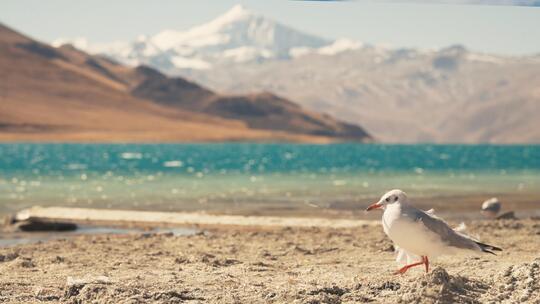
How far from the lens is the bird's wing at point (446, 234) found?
9.74m

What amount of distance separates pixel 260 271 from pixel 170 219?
454 inches

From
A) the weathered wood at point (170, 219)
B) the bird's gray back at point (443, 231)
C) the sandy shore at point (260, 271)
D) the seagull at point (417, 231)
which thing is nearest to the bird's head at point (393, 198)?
the seagull at point (417, 231)

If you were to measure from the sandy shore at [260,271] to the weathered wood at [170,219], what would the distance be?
100 inches

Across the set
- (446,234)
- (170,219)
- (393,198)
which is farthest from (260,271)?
(170,219)

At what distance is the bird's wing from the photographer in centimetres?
974

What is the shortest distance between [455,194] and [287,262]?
25.0 metres

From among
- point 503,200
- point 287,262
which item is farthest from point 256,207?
point 287,262

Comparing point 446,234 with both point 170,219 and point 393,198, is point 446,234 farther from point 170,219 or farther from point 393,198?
point 170,219

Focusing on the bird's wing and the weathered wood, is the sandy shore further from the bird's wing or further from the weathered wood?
the weathered wood

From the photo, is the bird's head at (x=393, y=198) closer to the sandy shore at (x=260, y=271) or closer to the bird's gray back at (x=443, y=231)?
the bird's gray back at (x=443, y=231)

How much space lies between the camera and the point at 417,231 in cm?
952

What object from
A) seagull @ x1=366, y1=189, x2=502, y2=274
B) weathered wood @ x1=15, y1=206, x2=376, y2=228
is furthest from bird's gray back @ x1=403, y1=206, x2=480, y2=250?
weathered wood @ x1=15, y1=206, x2=376, y2=228

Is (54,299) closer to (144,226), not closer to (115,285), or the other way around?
(115,285)

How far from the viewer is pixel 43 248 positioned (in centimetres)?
1614
